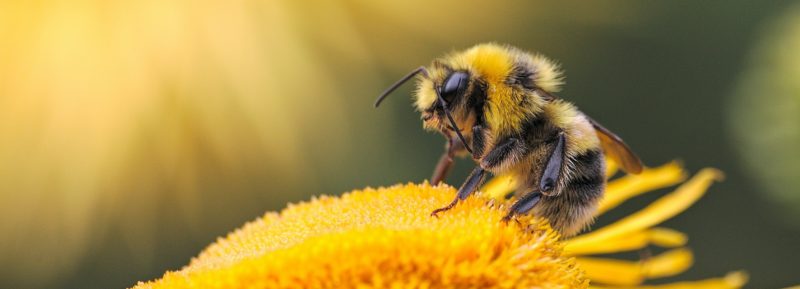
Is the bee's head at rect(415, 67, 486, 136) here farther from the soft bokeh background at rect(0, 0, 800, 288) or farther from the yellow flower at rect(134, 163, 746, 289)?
the soft bokeh background at rect(0, 0, 800, 288)

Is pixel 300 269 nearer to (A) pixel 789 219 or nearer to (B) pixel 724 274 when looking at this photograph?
(A) pixel 789 219

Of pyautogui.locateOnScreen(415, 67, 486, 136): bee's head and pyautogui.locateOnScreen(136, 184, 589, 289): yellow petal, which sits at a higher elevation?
pyautogui.locateOnScreen(415, 67, 486, 136): bee's head

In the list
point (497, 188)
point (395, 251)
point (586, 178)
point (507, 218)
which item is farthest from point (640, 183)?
point (395, 251)

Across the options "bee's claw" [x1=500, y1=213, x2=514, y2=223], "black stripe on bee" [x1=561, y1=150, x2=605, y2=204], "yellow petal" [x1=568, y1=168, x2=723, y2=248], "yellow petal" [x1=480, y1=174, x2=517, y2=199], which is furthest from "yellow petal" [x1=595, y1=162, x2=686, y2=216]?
"bee's claw" [x1=500, y1=213, x2=514, y2=223]

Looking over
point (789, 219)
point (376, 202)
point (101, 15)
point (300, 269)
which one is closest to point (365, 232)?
point (300, 269)

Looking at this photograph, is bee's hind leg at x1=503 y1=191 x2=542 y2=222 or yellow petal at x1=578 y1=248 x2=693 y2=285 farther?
yellow petal at x1=578 y1=248 x2=693 y2=285

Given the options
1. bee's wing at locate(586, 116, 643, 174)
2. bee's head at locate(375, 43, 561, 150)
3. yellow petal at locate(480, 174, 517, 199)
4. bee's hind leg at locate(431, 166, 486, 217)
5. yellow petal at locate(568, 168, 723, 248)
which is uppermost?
bee's head at locate(375, 43, 561, 150)
